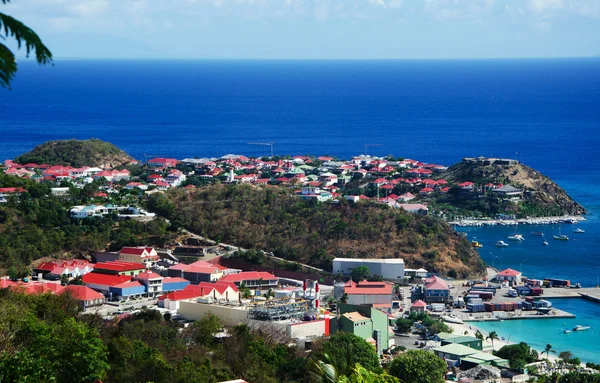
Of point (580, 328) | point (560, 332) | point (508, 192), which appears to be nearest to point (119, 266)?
point (560, 332)

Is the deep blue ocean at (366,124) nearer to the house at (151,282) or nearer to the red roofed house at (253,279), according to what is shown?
the red roofed house at (253,279)

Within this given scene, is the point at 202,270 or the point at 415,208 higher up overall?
the point at 415,208

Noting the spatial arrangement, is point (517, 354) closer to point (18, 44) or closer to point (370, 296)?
point (370, 296)

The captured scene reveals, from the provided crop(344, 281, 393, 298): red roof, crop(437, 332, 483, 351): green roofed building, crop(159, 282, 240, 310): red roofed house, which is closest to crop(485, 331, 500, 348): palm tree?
crop(437, 332, 483, 351): green roofed building

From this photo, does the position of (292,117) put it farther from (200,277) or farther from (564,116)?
(200,277)

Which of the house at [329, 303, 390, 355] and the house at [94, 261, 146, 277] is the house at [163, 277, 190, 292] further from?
the house at [329, 303, 390, 355]

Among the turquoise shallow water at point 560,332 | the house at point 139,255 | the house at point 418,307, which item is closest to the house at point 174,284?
the house at point 139,255
